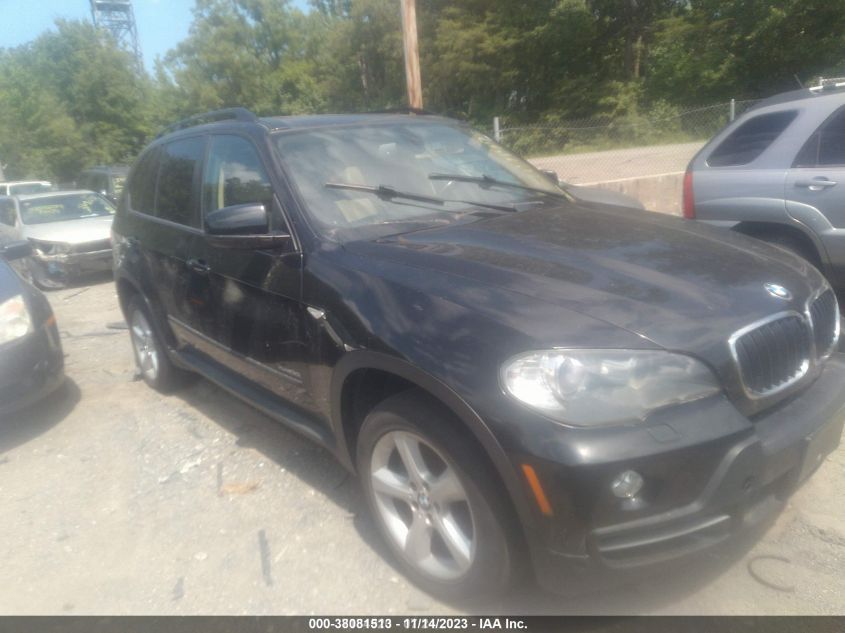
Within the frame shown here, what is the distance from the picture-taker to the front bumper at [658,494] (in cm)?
196

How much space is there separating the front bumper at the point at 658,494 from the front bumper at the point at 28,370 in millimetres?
3764

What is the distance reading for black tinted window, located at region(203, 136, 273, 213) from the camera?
334 centimetres

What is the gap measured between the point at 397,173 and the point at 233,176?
0.91m

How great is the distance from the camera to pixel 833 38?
2569 centimetres

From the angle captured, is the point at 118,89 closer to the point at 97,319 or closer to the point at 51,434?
the point at 97,319

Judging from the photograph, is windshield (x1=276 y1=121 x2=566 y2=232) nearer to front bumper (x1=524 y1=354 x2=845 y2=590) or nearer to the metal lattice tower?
front bumper (x1=524 y1=354 x2=845 y2=590)

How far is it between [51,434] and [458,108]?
33.9m

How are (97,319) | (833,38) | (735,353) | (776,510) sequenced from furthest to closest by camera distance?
(833,38), (97,319), (776,510), (735,353)

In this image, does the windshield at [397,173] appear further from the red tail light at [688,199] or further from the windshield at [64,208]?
the windshield at [64,208]

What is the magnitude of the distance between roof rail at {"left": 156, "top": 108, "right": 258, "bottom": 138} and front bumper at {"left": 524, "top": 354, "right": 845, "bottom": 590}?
8.64 feet

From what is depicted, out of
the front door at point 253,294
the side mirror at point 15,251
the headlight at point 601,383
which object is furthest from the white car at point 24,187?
the headlight at point 601,383

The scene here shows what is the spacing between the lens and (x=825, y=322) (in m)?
2.69

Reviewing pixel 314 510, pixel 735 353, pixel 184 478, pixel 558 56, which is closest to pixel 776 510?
pixel 735 353

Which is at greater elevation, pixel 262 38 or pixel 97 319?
pixel 262 38
